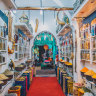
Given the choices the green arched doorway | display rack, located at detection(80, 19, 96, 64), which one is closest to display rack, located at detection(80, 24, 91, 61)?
display rack, located at detection(80, 19, 96, 64)

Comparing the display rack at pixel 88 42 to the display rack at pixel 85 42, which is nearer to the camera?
the display rack at pixel 88 42

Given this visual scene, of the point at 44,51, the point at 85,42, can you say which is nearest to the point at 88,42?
the point at 85,42

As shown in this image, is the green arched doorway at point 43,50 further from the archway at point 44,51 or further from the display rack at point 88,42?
the display rack at point 88,42

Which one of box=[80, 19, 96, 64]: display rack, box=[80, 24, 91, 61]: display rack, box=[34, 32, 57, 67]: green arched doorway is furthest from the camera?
box=[34, 32, 57, 67]: green arched doorway

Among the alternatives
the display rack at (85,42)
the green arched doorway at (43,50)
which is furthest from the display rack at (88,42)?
the green arched doorway at (43,50)

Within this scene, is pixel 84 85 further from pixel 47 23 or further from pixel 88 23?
pixel 47 23

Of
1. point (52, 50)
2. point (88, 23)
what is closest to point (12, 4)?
point (88, 23)

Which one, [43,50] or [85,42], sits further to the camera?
[43,50]

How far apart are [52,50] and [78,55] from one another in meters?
8.62

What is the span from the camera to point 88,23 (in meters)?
3.54

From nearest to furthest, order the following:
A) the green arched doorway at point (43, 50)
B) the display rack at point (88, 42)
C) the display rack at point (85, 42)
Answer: the display rack at point (88, 42)
the display rack at point (85, 42)
the green arched doorway at point (43, 50)

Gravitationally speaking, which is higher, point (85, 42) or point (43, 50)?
point (85, 42)

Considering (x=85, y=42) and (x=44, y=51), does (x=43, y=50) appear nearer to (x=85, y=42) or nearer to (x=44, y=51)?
(x=44, y=51)

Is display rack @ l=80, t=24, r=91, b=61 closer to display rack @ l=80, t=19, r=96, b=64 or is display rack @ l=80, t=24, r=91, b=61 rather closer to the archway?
display rack @ l=80, t=19, r=96, b=64
